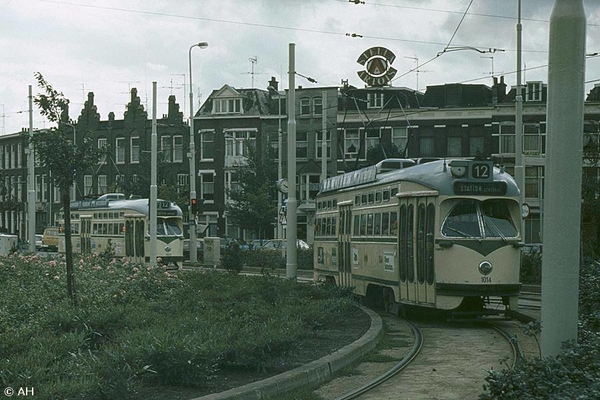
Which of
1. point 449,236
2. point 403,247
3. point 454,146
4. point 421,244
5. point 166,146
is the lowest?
point 403,247

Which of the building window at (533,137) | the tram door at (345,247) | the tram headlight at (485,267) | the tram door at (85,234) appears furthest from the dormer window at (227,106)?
the tram headlight at (485,267)

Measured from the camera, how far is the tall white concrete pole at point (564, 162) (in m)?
7.86

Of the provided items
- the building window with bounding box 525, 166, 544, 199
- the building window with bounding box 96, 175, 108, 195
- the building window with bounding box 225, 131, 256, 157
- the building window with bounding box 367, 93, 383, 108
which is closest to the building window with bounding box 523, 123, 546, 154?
the building window with bounding box 525, 166, 544, 199

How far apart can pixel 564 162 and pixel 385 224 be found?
35.2 ft

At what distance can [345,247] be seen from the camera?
2191cm

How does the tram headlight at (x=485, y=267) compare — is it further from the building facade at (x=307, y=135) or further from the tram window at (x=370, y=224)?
the building facade at (x=307, y=135)

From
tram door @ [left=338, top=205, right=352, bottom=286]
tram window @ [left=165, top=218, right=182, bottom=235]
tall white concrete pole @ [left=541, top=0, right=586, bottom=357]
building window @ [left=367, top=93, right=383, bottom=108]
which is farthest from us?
building window @ [left=367, top=93, right=383, bottom=108]

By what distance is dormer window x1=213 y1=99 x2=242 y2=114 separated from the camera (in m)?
Result: 70.3

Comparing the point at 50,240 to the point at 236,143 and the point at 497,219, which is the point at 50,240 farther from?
the point at 497,219

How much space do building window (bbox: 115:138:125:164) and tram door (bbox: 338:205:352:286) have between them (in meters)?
54.9

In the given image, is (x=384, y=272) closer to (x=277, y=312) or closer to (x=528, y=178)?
(x=277, y=312)

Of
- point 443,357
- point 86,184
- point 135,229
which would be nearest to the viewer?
point 443,357

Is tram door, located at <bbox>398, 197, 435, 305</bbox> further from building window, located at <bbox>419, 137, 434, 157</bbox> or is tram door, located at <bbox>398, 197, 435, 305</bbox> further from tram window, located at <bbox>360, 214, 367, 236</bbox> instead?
building window, located at <bbox>419, 137, 434, 157</bbox>

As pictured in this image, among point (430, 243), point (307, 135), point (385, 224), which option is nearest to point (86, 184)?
point (307, 135)
